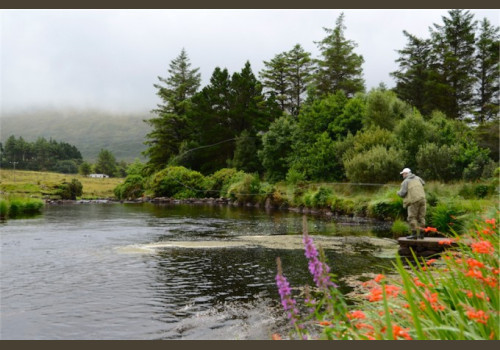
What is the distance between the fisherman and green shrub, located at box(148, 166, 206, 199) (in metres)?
35.3

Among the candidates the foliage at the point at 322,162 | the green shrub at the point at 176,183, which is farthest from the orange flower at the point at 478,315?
the green shrub at the point at 176,183

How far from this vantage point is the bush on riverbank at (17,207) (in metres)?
25.5

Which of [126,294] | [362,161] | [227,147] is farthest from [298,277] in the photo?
[227,147]

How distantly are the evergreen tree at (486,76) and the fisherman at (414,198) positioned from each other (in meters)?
35.3

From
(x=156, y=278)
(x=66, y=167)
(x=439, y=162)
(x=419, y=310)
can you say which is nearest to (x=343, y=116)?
(x=439, y=162)

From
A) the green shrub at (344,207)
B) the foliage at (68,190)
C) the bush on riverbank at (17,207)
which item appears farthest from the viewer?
the foliage at (68,190)

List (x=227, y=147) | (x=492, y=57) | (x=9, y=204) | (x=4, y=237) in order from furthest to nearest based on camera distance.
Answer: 1. (x=227, y=147)
2. (x=492, y=57)
3. (x=9, y=204)
4. (x=4, y=237)

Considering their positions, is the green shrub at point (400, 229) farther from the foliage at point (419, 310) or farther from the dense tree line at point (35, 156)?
the dense tree line at point (35, 156)

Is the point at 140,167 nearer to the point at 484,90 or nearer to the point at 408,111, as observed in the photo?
the point at 408,111

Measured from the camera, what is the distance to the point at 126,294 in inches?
341

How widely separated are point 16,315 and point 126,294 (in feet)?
6.57

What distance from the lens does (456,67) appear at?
4491 centimetres

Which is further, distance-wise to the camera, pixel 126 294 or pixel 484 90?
pixel 484 90

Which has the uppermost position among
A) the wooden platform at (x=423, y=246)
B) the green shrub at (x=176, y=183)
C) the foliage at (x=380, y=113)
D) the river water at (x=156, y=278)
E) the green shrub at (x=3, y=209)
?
the foliage at (x=380, y=113)
